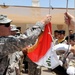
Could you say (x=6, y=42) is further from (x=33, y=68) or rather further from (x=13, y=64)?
(x=33, y=68)

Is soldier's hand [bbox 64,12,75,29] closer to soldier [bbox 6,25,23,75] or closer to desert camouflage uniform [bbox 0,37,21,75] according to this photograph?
soldier [bbox 6,25,23,75]

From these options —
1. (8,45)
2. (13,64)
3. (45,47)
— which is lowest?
(13,64)

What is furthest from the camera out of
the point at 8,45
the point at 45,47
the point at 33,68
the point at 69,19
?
the point at 33,68

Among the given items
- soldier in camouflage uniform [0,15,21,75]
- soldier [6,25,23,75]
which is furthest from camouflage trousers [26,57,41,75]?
soldier in camouflage uniform [0,15,21,75]

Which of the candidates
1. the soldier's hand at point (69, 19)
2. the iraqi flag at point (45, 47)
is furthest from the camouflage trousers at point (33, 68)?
the soldier's hand at point (69, 19)

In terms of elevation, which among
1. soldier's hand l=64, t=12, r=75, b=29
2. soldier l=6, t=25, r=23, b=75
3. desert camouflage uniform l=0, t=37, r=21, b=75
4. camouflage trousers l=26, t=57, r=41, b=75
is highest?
soldier's hand l=64, t=12, r=75, b=29

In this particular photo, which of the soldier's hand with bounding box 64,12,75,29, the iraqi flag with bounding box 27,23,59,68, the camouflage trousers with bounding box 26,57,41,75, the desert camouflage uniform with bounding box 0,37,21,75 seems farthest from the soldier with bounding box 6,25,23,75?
the camouflage trousers with bounding box 26,57,41,75

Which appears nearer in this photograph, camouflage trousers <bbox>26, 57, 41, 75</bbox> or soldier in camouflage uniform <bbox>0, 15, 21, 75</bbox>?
soldier in camouflage uniform <bbox>0, 15, 21, 75</bbox>

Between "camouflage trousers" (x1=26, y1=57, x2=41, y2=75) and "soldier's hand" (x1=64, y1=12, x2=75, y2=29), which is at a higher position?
"soldier's hand" (x1=64, y1=12, x2=75, y2=29)

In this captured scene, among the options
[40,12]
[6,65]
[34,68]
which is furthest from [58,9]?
[6,65]

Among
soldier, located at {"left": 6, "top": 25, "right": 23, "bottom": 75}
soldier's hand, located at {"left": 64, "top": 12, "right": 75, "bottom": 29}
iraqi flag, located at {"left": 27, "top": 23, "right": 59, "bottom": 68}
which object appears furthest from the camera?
iraqi flag, located at {"left": 27, "top": 23, "right": 59, "bottom": 68}

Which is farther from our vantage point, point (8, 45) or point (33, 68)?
point (33, 68)

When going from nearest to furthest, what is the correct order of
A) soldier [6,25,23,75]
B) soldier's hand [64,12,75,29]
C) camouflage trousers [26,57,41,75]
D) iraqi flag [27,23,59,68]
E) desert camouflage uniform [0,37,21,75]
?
desert camouflage uniform [0,37,21,75] → soldier's hand [64,12,75,29] → soldier [6,25,23,75] → iraqi flag [27,23,59,68] → camouflage trousers [26,57,41,75]

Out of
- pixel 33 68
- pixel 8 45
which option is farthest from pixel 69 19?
pixel 33 68
